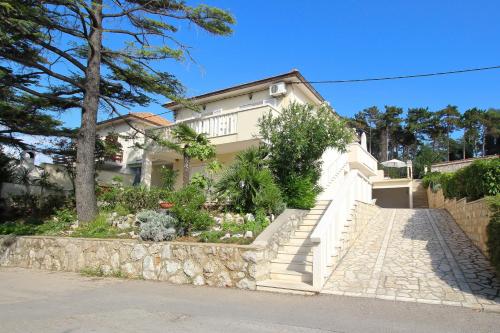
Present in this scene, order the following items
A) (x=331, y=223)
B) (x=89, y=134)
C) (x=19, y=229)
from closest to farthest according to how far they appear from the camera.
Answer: (x=331, y=223)
(x=19, y=229)
(x=89, y=134)

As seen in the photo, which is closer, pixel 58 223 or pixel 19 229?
pixel 58 223

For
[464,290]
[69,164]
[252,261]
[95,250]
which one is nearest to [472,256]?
[464,290]

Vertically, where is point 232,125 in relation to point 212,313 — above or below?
above

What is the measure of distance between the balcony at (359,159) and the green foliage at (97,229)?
13.3m

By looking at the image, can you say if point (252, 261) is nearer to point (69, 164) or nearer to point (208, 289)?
point (208, 289)

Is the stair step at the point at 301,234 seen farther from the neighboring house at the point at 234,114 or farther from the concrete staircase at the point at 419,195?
the concrete staircase at the point at 419,195

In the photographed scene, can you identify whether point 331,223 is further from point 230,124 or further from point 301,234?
point 230,124

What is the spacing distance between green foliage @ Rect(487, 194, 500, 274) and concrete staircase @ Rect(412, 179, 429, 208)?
24101mm

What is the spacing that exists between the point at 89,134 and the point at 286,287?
32.2 feet

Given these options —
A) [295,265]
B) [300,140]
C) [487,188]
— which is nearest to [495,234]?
[487,188]

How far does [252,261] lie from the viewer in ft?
26.6

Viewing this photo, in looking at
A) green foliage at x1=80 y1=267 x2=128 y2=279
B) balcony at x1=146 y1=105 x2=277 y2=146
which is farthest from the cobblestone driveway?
balcony at x1=146 y1=105 x2=277 y2=146

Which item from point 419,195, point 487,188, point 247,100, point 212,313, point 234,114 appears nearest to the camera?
point 212,313

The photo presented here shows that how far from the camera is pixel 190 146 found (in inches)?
599
